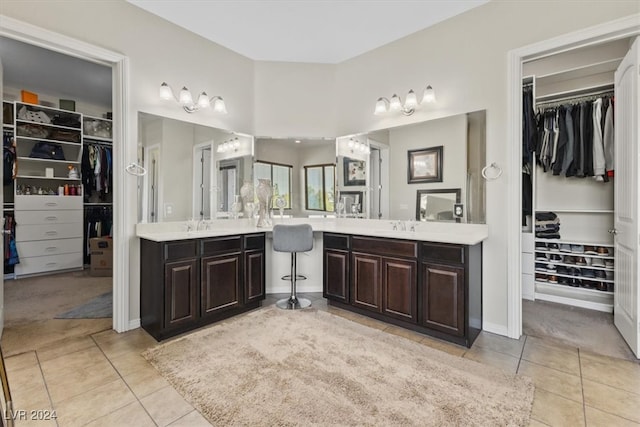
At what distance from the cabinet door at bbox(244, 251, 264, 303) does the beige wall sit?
3.35 feet

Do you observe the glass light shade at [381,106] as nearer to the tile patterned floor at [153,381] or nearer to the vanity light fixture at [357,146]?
the vanity light fixture at [357,146]

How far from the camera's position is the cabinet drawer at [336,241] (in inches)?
132

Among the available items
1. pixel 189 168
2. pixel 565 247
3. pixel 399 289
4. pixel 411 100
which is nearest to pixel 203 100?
pixel 189 168

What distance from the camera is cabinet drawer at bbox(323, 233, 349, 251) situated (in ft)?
11.0

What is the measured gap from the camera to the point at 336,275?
136 inches

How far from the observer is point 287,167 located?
4043 millimetres

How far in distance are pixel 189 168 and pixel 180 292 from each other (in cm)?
137

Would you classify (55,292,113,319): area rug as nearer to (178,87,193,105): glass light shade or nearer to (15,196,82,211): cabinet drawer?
(15,196,82,211): cabinet drawer

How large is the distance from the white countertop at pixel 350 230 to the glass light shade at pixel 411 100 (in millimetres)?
1255

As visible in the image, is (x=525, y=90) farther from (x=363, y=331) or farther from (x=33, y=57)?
(x=33, y=57)

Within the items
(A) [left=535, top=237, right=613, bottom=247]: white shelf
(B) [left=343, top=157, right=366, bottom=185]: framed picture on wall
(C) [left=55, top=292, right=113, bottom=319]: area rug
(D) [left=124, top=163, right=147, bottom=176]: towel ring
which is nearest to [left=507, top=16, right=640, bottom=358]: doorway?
(A) [left=535, top=237, right=613, bottom=247]: white shelf

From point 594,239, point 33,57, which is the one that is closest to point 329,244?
point 594,239

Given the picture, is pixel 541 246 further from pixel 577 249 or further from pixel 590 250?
pixel 590 250

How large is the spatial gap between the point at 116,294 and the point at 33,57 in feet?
11.0
